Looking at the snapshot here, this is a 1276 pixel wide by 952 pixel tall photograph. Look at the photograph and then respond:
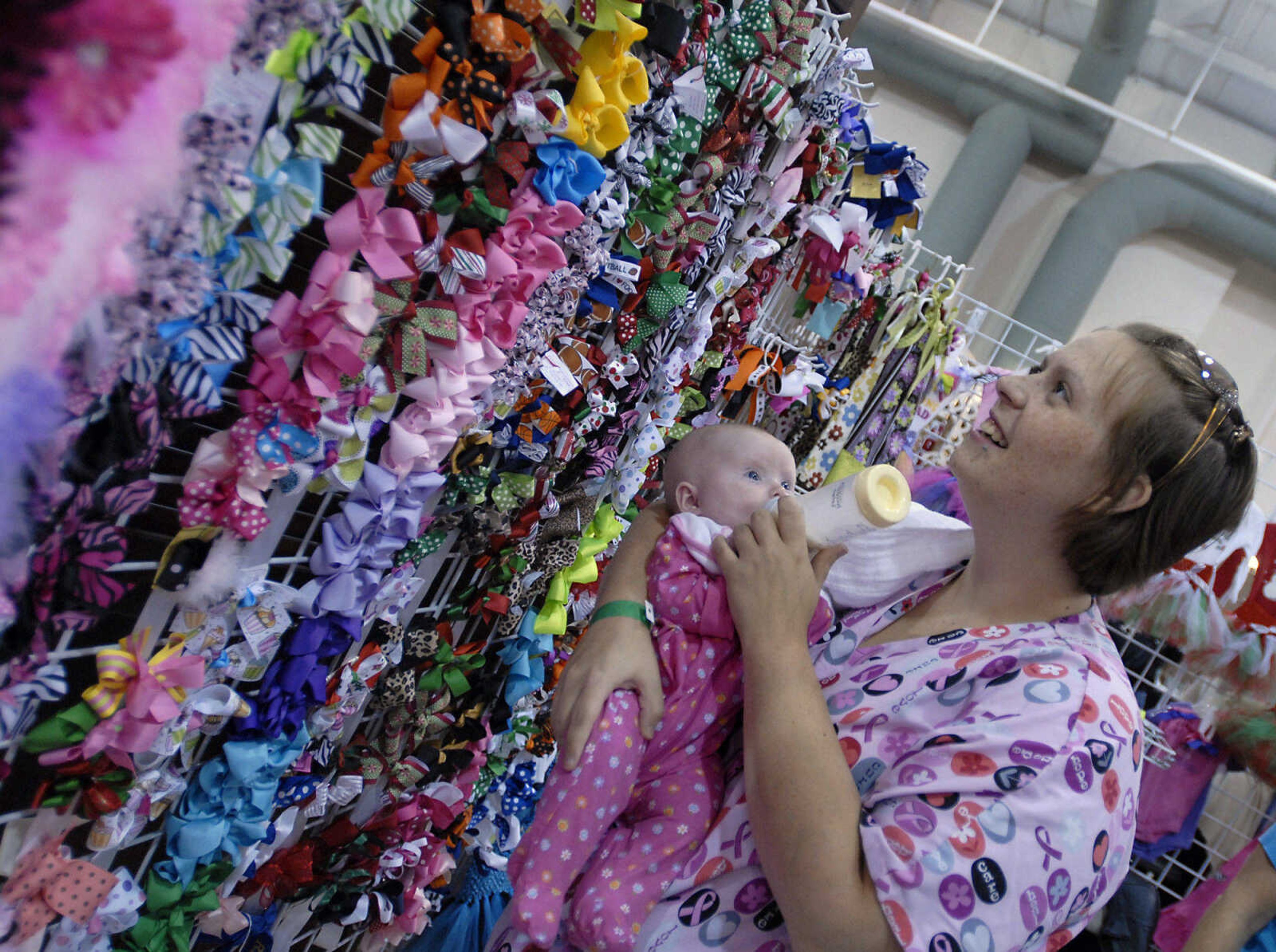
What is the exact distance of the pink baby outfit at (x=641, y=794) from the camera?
40.7 inches

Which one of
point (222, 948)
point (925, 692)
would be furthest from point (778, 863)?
point (222, 948)

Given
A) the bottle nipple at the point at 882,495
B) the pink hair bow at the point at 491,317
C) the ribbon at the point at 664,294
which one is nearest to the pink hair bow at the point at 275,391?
the pink hair bow at the point at 491,317

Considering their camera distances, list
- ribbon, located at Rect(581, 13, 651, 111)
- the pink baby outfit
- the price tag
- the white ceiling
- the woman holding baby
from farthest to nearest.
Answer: the white ceiling < the price tag < ribbon, located at Rect(581, 13, 651, 111) < the pink baby outfit < the woman holding baby

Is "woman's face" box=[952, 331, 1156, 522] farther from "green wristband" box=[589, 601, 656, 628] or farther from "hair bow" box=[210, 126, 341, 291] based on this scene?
"hair bow" box=[210, 126, 341, 291]

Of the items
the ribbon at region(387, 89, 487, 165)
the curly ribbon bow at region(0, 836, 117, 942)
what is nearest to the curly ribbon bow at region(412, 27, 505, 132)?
the ribbon at region(387, 89, 487, 165)

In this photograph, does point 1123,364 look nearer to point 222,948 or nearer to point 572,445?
point 572,445

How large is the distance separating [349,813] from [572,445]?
2.61 ft

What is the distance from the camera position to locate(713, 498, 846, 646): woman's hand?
3.33ft

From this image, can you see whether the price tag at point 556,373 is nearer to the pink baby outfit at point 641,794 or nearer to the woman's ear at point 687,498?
the woman's ear at point 687,498

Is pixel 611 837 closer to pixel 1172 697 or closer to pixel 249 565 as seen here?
pixel 249 565

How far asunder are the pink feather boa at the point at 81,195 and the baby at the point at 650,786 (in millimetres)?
805

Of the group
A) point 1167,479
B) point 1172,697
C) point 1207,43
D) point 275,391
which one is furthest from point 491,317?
point 1207,43

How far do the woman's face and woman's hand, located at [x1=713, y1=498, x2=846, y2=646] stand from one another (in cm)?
22

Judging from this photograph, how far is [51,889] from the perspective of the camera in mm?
977
